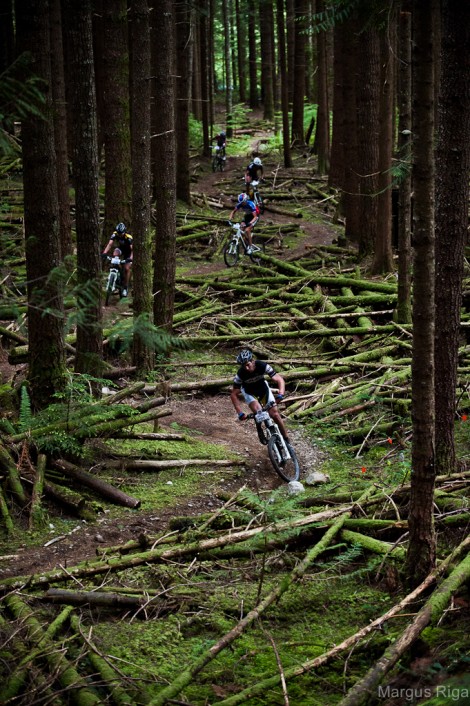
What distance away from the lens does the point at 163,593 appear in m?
6.93

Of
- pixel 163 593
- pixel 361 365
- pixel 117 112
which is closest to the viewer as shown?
pixel 163 593

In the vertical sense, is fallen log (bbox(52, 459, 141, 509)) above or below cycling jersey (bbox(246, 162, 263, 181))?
below

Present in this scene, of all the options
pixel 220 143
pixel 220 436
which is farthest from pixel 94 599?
pixel 220 143

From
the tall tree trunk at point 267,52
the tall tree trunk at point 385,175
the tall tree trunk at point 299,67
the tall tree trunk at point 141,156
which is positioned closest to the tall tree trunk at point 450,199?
the tall tree trunk at point 141,156

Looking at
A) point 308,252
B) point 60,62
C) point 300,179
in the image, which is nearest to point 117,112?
point 60,62

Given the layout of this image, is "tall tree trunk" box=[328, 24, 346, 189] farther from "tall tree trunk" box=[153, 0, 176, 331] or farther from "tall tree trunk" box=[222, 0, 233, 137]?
"tall tree trunk" box=[153, 0, 176, 331]

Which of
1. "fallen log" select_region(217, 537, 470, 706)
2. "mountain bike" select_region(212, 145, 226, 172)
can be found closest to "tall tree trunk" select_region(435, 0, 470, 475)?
"fallen log" select_region(217, 537, 470, 706)

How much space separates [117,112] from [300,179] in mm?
12756

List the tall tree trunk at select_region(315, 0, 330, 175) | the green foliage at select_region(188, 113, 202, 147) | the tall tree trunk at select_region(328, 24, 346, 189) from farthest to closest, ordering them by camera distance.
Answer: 1. the green foliage at select_region(188, 113, 202, 147)
2. the tall tree trunk at select_region(315, 0, 330, 175)
3. the tall tree trunk at select_region(328, 24, 346, 189)

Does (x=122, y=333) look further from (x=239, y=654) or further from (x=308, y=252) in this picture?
(x=308, y=252)

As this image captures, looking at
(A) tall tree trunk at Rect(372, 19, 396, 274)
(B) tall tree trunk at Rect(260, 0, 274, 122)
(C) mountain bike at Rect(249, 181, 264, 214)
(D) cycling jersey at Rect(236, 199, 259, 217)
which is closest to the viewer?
(A) tall tree trunk at Rect(372, 19, 396, 274)

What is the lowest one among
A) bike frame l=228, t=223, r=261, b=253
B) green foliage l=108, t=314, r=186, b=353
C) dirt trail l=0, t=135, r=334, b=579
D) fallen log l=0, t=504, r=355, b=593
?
dirt trail l=0, t=135, r=334, b=579

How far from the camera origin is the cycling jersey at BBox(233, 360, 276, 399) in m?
11.4

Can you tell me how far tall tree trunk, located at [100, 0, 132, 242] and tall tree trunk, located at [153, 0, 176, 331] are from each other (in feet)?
13.7
